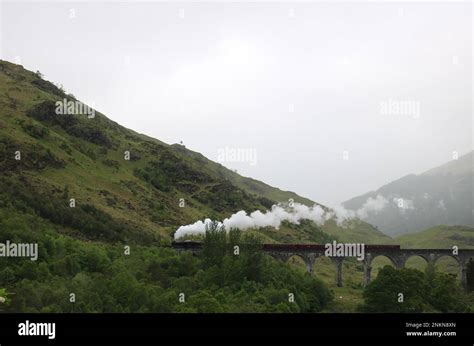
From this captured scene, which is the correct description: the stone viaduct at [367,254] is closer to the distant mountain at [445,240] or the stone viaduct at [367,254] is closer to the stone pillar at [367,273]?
the stone pillar at [367,273]

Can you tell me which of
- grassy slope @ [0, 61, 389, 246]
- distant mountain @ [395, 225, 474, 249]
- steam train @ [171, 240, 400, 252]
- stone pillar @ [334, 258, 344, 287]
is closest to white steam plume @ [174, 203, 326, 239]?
grassy slope @ [0, 61, 389, 246]

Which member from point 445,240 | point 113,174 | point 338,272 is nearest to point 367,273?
point 338,272

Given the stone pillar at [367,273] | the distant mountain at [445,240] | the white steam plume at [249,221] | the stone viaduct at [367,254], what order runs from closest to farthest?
the stone viaduct at [367,254], the white steam plume at [249,221], the stone pillar at [367,273], the distant mountain at [445,240]

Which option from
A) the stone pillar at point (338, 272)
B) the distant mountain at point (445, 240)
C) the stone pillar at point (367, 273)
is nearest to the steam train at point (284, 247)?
the stone pillar at point (367, 273)

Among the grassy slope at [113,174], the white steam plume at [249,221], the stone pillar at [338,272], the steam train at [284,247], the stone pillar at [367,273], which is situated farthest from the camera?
the grassy slope at [113,174]

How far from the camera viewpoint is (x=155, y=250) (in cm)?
6325

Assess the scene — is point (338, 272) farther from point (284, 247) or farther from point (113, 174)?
point (113, 174)

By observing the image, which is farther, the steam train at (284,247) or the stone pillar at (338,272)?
the stone pillar at (338,272)

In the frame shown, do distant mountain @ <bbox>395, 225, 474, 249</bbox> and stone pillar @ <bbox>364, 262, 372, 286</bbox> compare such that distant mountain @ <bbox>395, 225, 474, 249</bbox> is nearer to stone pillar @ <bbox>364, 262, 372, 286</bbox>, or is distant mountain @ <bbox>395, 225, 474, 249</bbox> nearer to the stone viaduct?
the stone viaduct

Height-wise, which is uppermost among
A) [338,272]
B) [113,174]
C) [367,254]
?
[113,174]

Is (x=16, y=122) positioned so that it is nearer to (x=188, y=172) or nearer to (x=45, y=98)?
(x=45, y=98)

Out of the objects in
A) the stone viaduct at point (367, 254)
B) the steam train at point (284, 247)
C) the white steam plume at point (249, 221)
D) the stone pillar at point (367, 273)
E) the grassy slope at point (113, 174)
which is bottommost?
the stone pillar at point (367, 273)
